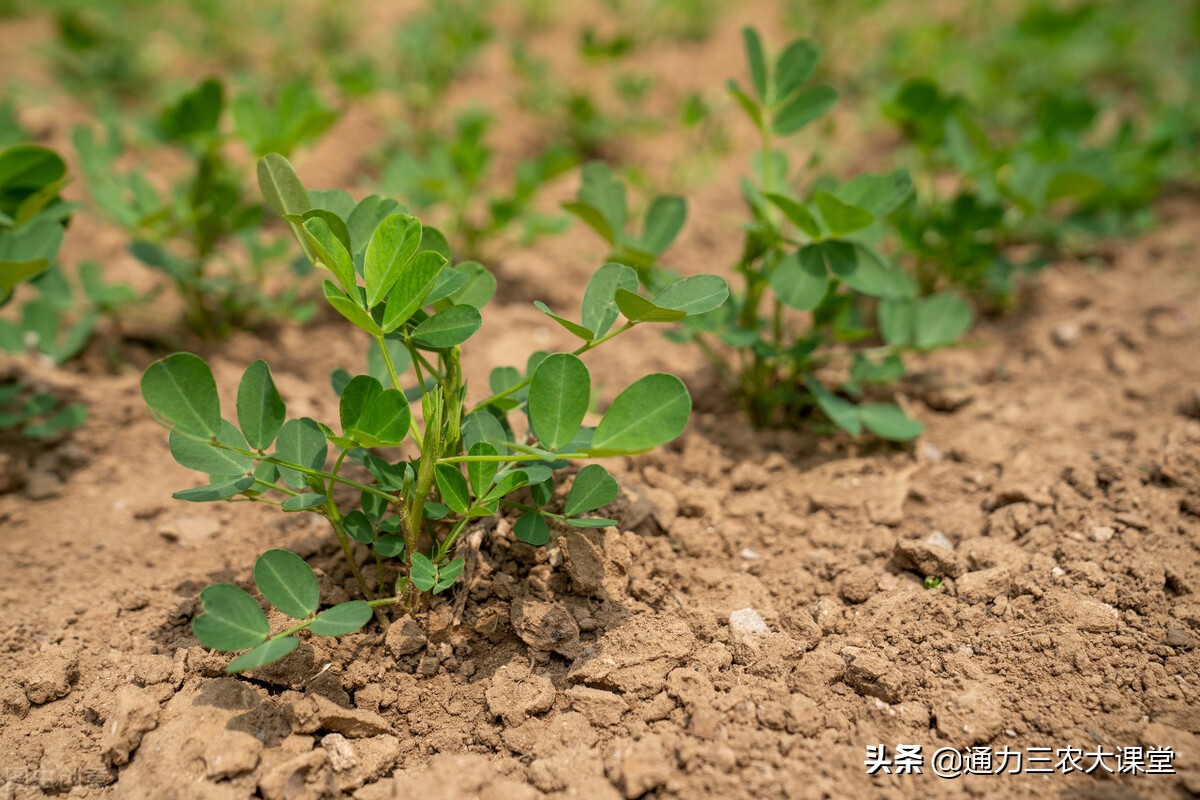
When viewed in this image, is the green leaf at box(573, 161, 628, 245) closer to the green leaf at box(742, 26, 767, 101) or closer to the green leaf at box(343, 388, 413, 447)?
the green leaf at box(742, 26, 767, 101)

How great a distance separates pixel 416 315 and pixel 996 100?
285 centimetres

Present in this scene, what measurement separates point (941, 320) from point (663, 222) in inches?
27.9

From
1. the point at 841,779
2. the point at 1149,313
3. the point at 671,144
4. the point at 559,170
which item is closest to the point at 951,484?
the point at 841,779

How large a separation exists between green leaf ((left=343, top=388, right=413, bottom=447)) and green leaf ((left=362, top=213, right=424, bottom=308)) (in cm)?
14

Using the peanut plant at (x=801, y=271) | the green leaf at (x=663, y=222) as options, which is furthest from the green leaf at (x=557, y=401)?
the green leaf at (x=663, y=222)

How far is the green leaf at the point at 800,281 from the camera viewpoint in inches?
68.7

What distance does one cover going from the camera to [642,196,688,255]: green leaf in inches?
76.2

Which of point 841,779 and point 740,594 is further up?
point 740,594

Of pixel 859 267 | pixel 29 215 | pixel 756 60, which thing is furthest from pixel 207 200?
pixel 859 267

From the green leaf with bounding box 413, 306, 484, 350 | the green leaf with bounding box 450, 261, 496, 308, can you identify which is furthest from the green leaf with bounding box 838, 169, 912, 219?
the green leaf with bounding box 413, 306, 484, 350

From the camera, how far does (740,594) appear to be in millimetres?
1576

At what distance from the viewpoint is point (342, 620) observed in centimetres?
130

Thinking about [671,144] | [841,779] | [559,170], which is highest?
[671,144]

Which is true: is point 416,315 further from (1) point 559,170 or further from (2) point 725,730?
(1) point 559,170
